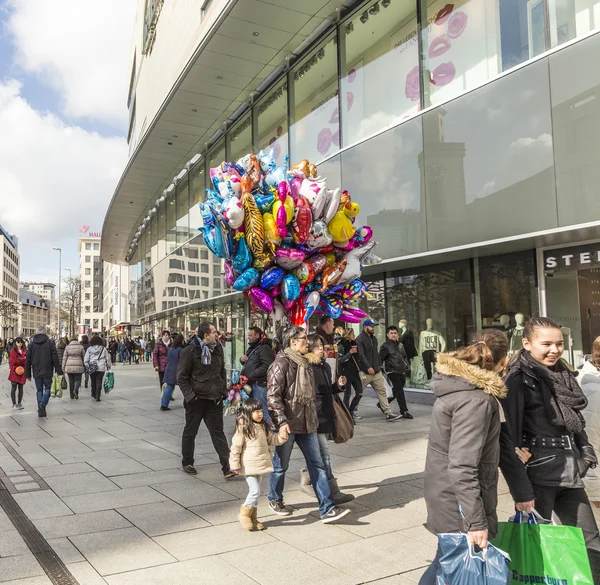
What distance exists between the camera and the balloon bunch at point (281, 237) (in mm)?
7074

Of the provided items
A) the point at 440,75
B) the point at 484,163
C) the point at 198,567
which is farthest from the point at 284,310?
the point at 440,75

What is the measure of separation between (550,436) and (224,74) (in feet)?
50.8

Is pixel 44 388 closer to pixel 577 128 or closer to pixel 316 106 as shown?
pixel 316 106

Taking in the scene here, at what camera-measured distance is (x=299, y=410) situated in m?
5.36

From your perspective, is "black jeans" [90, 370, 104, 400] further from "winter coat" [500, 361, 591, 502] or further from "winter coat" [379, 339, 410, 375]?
"winter coat" [500, 361, 591, 502]

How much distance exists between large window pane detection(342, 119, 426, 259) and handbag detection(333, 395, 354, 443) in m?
6.84

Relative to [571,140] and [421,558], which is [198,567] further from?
[571,140]

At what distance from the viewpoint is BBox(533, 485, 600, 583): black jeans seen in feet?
11.2

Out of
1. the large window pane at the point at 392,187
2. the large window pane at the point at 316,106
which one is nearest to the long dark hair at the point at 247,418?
the large window pane at the point at 392,187

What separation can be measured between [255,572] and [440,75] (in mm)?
10728

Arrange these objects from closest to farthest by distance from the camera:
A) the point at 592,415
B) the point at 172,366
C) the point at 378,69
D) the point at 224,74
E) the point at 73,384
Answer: the point at 592,415 → the point at 172,366 → the point at 378,69 → the point at 73,384 → the point at 224,74

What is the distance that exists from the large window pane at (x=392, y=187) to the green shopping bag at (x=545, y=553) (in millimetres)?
9482

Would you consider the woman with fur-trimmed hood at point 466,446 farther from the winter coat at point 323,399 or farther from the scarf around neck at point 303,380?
the winter coat at point 323,399

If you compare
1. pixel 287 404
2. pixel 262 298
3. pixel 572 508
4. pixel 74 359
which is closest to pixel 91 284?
pixel 74 359
